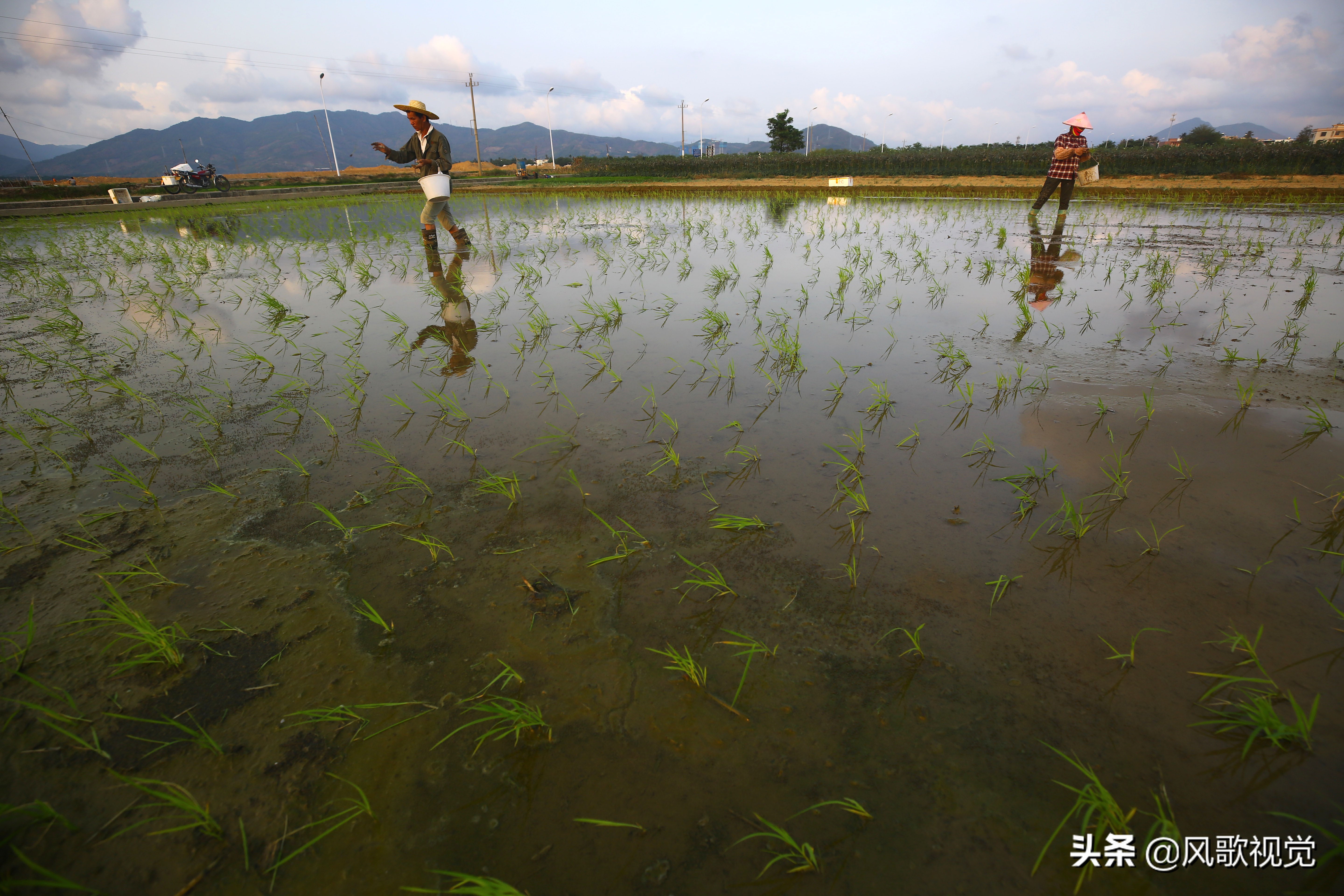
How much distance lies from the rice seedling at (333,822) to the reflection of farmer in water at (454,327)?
2535 mm

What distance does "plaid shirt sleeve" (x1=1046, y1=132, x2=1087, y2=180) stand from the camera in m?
8.83

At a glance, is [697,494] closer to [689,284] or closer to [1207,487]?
[1207,487]

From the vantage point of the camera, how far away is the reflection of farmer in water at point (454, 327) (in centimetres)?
348

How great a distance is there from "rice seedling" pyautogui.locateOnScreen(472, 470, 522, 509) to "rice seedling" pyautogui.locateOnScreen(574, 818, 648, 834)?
1.21m

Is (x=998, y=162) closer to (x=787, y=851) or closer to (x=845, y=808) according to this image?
(x=845, y=808)

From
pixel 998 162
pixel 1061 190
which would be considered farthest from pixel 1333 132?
pixel 1061 190

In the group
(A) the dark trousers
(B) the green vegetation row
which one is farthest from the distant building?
(A) the dark trousers

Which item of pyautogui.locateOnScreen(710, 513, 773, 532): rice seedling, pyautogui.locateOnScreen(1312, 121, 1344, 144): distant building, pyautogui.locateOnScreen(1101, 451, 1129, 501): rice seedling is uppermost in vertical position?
pyautogui.locateOnScreen(1312, 121, 1344, 144): distant building

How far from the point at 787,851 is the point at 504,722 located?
2.26ft

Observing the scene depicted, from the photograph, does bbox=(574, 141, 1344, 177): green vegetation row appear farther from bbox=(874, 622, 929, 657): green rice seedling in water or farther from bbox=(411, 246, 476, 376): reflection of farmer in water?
bbox=(874, 622, 929, 657): green rice seedling in water

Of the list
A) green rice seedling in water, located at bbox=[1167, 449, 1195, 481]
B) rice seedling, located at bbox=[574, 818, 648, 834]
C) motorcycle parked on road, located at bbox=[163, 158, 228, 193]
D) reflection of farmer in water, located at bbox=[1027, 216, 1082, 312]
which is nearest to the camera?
rice seedling, located at bbox=[574, 818, 648, 834]

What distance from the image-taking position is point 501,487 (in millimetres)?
2121

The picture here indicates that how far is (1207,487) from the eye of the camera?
6.86ft

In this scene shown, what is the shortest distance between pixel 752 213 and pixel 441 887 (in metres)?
13.0
